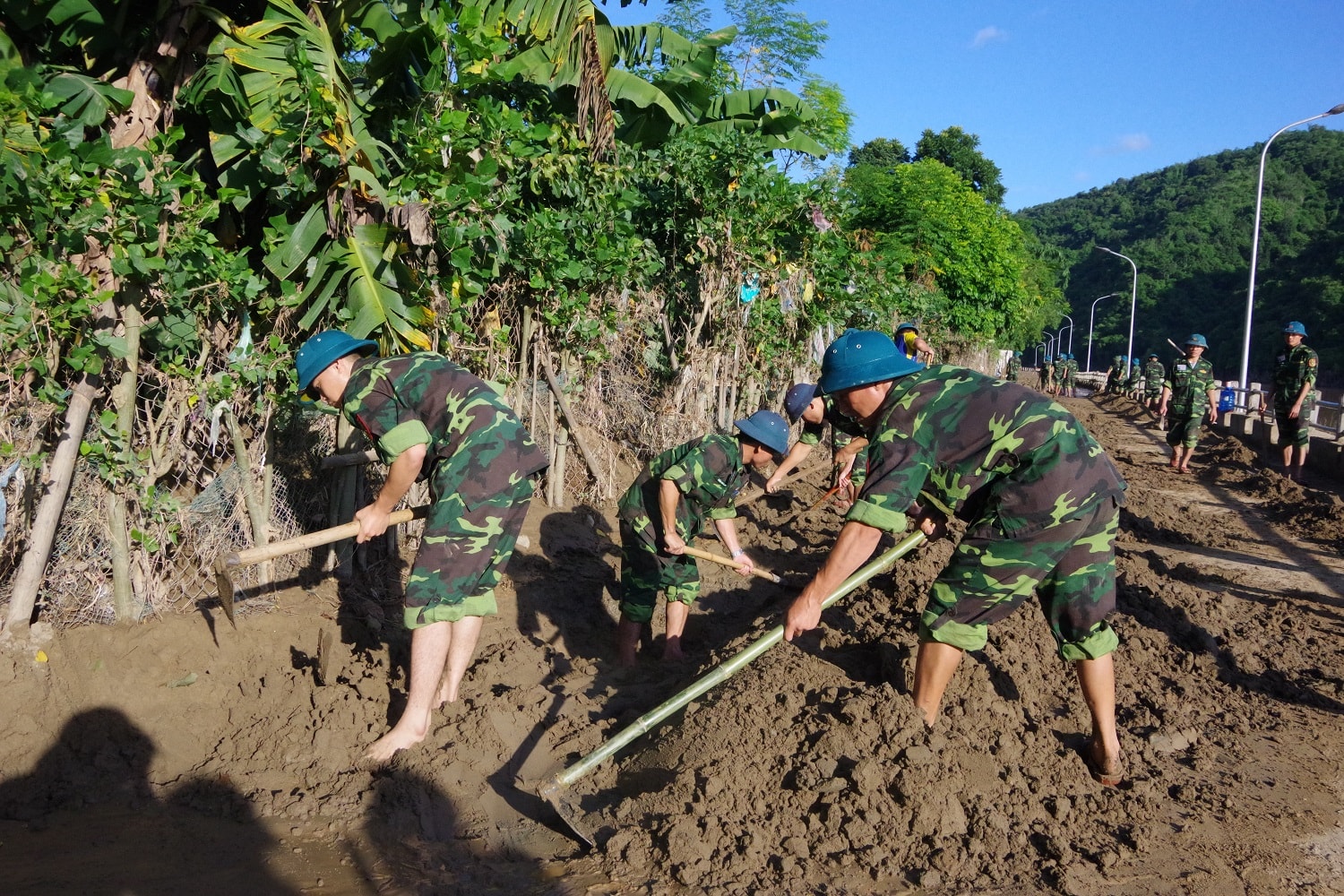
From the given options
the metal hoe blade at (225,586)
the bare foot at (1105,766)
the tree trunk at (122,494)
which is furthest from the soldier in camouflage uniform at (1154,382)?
the tree trunk at (122,494)

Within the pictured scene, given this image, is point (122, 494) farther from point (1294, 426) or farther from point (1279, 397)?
point (1294, 426)

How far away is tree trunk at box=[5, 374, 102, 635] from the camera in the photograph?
4.15m

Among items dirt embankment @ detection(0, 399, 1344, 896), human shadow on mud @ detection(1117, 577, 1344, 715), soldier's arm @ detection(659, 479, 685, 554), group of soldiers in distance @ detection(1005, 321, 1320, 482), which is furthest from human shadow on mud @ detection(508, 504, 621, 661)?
group of soldiers in distance @ detection(1005, 321, 1320, 482)

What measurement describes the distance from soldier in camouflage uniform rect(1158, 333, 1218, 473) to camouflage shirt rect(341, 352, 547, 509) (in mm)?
11374

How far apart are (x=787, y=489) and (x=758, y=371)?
1.49 metres

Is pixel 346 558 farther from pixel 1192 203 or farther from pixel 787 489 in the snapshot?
pixel 1192 203

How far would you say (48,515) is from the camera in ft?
13.8

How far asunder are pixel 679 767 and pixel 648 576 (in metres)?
1.78

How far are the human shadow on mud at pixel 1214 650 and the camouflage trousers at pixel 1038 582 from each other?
1567 millimetres

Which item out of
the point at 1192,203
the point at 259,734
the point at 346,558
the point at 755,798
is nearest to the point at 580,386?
the point at 346,558

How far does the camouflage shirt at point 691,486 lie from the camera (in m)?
5.32

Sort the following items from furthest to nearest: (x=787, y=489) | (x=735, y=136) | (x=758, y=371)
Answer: (x=758, y=371) → (x=787, y=489) → (x=735, y=136)

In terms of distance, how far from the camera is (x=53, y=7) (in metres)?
4.21

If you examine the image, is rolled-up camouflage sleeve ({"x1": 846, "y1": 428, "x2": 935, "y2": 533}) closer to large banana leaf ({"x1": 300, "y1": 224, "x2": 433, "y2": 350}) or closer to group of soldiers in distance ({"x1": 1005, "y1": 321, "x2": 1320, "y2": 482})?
large banana leaf ({"x1": 300, "y1": 224, "x2": 433, "y2": 350})
